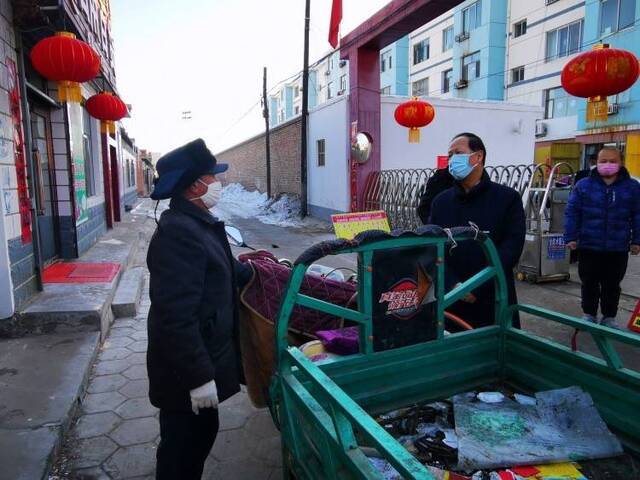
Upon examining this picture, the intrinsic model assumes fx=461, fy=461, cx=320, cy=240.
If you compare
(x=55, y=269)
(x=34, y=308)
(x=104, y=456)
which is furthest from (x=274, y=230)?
(x=104, y=456)

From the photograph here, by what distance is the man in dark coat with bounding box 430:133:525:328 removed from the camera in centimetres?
270

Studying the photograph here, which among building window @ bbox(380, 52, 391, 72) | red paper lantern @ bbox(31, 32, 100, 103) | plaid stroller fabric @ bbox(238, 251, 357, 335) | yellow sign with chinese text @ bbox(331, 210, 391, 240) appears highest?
building window @ bbox(380, 52, 391, 72)

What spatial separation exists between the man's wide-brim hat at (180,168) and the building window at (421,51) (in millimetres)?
29580

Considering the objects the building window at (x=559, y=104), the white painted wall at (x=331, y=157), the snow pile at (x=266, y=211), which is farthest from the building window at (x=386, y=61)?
the white painted wall at (x=331, y=157)

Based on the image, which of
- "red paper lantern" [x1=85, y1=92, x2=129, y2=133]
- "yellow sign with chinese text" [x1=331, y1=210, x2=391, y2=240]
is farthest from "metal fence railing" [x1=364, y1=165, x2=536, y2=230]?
"red paper lantern" [x1=85, y1=92, x2=129, y2=133]

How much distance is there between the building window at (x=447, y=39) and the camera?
26.2m

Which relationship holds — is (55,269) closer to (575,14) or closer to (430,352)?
(430,352)

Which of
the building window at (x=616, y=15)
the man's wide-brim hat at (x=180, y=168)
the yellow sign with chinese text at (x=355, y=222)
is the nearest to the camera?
the man's wide-brim hat at (x=180, y=168)

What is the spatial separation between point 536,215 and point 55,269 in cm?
631

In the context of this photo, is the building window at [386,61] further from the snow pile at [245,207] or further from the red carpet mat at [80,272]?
the red carpet mat at [80,272]

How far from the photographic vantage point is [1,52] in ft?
12.9

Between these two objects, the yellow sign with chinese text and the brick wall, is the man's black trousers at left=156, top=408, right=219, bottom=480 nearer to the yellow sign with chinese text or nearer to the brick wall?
the yellow sign with chinese text

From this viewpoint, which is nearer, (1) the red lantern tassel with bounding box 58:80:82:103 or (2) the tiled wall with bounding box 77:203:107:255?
(1) the red lantern tassel with bounding box 58:80:82:103

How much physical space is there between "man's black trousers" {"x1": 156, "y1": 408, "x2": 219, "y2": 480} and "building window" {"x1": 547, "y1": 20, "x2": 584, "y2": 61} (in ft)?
74.3
